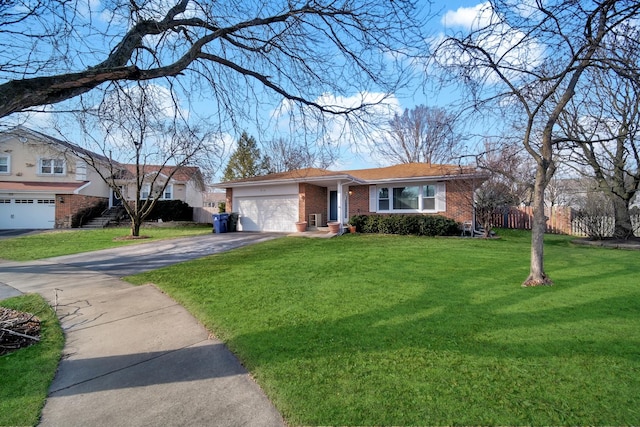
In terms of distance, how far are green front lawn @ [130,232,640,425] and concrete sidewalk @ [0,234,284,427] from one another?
0.71 feet

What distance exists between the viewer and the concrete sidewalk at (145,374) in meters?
2.31

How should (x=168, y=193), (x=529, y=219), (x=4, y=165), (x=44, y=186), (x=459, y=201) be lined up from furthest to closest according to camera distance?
(x=168, y=193) → (x=4, y=165) → (x=44, y=186) → (x=529, y=219) → (x=459, y=201)

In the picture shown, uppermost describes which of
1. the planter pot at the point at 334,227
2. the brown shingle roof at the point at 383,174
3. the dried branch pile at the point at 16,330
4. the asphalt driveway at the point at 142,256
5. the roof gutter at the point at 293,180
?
the brown shingle roof at the point at 383,174

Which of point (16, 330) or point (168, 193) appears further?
point (168, 193)

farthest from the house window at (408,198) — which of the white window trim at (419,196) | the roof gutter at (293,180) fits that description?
the roof gutter at (293,180)

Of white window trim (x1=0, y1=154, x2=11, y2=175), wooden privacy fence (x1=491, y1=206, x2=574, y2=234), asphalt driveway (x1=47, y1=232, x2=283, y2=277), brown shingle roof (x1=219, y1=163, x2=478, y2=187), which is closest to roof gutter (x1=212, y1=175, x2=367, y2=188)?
brown shingle roof (x1=219, y1=163, x2=478, y2=187)

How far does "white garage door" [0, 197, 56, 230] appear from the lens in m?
21.7

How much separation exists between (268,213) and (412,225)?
8.00 meters

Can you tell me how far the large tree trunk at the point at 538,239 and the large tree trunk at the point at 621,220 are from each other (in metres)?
10.8

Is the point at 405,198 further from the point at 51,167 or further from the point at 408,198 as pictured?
the point at 51,167

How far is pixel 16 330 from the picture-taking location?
3.91 metres

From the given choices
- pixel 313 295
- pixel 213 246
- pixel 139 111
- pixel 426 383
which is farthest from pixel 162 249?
pixel 426 383

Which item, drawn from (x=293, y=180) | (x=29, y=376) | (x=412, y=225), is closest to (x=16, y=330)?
(x=29, y=376)

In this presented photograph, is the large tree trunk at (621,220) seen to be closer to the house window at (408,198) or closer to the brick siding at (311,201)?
the house window at (408,198)
